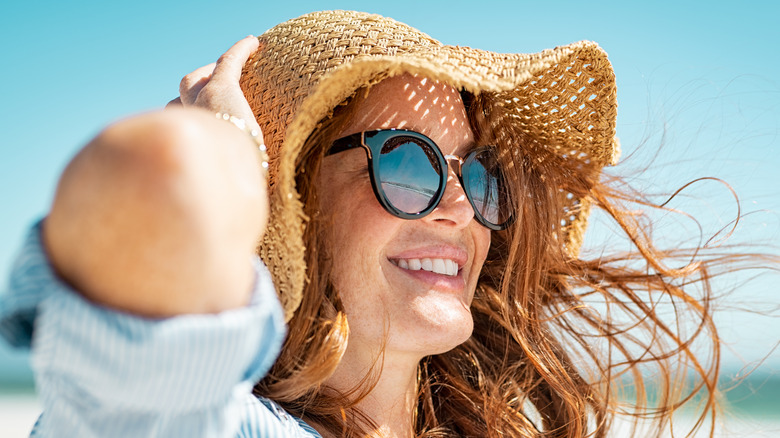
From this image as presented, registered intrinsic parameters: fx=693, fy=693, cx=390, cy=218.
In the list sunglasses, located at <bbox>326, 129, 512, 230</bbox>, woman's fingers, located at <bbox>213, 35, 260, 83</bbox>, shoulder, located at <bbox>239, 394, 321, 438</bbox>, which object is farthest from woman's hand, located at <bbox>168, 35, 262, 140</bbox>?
shoulder, located at <bbox>239, 394, 321, 438</bbox>

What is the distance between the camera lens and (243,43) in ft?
6.24

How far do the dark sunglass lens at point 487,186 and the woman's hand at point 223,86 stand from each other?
0.67 meters

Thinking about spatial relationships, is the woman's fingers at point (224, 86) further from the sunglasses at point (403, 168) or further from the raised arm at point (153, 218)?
the raised arm at point (153, 218)

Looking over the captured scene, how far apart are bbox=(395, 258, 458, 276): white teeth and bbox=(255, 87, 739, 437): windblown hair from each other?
0.33 metres

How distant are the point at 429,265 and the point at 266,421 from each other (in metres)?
0.67

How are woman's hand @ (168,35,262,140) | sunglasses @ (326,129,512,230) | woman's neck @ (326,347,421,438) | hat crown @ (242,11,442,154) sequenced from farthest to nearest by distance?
woman's neck @ (326,347,421,438) → sunglasses @ (326,129,512,230) → hat crown @ (242,11,442,154) → woman's hand @ (168,35,262,140)

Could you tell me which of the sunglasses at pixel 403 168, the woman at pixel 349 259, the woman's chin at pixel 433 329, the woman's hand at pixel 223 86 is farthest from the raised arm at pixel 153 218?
the woman's chin at pixel 433 329

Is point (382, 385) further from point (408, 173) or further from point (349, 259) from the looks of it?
point (408, 173)

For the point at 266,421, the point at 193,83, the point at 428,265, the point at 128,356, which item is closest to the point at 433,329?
the point at 428,265

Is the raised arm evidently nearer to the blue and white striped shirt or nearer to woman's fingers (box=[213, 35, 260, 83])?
the blue and white striped shirt

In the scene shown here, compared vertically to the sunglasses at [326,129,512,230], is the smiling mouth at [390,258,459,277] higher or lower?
lower

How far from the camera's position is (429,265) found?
1.91 meters

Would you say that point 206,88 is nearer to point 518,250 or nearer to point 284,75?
point 284,75

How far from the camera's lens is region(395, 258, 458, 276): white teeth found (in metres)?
1.89
